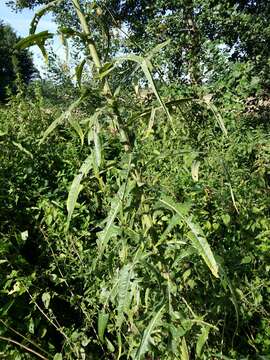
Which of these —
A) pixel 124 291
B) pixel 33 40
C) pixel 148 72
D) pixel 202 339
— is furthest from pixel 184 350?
pixel 33 40

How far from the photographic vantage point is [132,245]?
188 centimetres

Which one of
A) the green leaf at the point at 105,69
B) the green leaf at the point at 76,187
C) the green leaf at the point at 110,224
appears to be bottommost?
the green leaf at the point at 110,224

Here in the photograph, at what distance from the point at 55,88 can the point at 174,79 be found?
124 inches

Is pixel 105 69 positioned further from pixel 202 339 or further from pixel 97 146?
pixel 202 339

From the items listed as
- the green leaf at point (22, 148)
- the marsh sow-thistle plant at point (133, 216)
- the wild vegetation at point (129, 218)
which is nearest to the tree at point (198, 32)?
the wild vegetation at point (129, 218)

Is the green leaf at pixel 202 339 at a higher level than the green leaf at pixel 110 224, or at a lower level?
lower

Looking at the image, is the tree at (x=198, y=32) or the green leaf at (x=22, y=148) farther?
the tree at (x=198, y=32)

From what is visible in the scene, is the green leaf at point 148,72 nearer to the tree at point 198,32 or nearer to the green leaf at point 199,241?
the green leaf at point 199,241

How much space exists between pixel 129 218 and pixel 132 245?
0.77 ft

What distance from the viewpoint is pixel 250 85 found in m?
5.41

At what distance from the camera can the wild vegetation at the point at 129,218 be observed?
1506 mm

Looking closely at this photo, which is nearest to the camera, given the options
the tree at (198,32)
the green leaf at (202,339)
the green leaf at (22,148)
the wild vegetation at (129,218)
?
the wild vegetation at (129,218)

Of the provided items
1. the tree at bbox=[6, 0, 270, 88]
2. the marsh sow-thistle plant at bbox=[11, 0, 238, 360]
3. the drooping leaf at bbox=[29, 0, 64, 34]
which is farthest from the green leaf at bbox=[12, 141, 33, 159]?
the tree at bbox=[6, 0, 270, 88]

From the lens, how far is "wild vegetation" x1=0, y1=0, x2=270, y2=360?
151 cm
